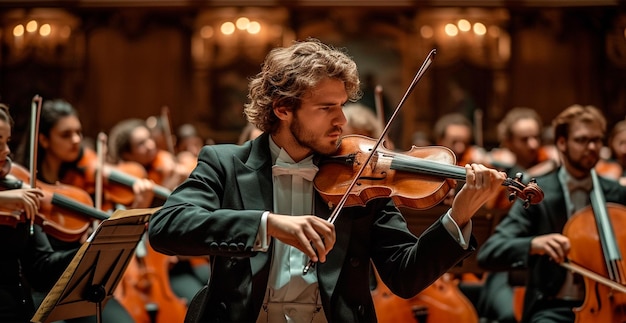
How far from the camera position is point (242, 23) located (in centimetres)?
1098

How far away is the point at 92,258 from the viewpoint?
2826 mm

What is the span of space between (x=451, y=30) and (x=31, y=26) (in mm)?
5352

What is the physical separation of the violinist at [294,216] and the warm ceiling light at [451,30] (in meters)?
8.41

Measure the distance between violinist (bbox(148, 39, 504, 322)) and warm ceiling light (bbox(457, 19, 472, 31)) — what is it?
8422 millimetres

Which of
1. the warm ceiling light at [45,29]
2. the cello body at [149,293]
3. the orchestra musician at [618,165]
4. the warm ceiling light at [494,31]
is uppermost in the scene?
the warm ceiling light at [45,29]

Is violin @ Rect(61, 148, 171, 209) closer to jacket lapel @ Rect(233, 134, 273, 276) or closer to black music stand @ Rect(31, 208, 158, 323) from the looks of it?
black music stand @ Rect(31, 208, 158, 323)

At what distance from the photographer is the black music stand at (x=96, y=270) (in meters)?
2.74

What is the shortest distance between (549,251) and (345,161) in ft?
4.00

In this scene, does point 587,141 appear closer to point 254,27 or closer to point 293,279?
point 293,279

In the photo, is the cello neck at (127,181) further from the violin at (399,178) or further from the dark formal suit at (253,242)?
the violin at (399,178)

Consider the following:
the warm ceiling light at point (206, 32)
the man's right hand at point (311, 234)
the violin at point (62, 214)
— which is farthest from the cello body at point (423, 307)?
the warm ceiling light at point (206, 32)

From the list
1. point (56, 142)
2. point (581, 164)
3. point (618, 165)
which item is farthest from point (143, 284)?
point (618, 165)

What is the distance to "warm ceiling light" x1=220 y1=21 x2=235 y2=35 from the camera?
36.1 feet

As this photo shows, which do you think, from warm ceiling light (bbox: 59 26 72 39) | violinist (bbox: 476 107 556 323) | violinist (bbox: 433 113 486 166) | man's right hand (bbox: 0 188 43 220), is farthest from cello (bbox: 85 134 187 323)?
warm ceiling light (bbox: 59 26 72 39)
